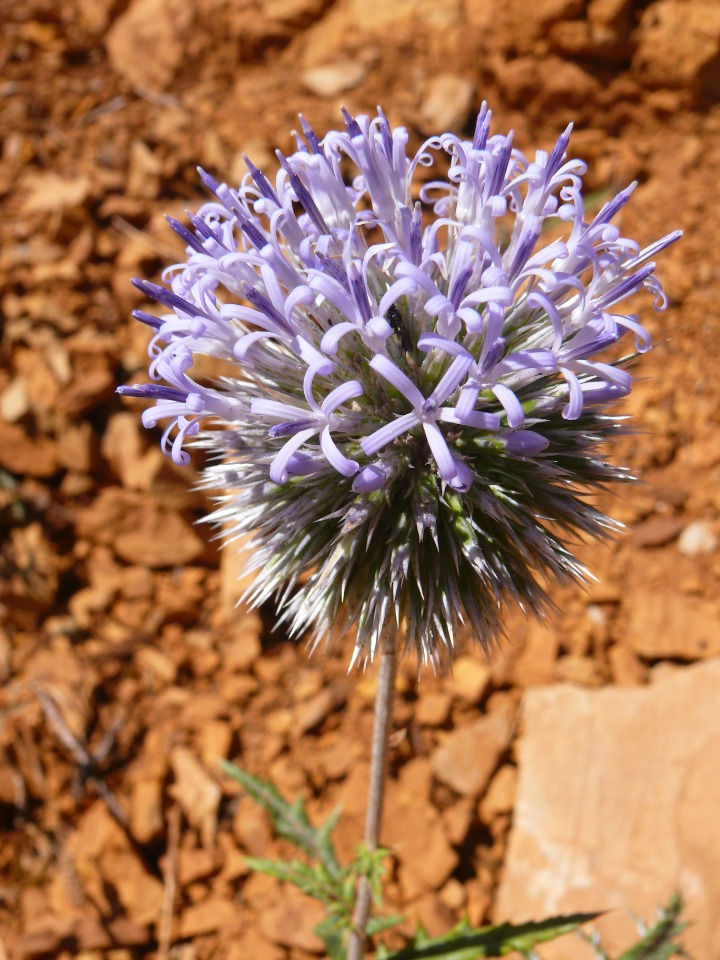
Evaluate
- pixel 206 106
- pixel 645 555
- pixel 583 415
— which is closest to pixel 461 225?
pixel 583 415

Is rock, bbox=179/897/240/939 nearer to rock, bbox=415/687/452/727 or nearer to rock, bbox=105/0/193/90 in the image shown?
rock, bbox=415/687/452/727

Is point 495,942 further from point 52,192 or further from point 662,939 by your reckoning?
point 52,192

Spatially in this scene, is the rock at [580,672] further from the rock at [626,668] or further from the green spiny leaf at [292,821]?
the green spiny leaf at [292,821]

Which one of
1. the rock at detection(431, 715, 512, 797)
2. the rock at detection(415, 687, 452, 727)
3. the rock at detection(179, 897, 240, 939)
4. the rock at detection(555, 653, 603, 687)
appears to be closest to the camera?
the rock at detection(179, 897, 240, 939)

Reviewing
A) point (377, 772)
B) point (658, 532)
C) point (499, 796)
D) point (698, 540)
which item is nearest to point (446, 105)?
point (658, 532)

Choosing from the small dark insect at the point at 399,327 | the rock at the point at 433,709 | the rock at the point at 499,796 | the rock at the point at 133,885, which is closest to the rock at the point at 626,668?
the rock at the point at 499,796

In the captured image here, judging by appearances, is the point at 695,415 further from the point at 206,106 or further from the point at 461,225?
the point at 206,106

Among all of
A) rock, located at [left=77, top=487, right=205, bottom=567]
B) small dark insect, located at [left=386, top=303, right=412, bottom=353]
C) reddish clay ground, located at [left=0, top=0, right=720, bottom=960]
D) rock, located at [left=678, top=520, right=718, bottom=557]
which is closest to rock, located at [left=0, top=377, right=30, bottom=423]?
reddish clay ground, located at [left=0, top=0, right=720, bottom=960]
